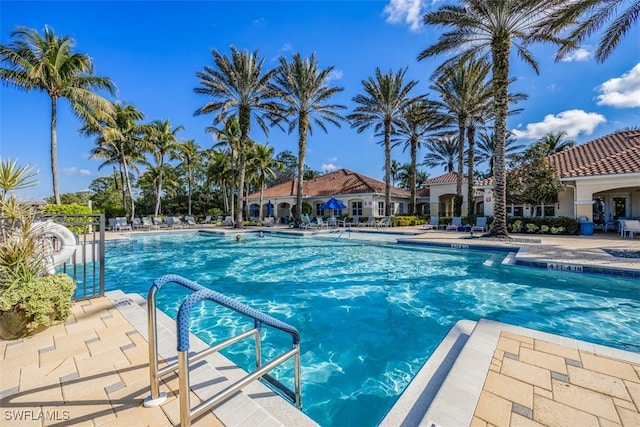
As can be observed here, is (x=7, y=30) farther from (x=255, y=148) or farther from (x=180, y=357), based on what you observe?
(x=180, y=357)

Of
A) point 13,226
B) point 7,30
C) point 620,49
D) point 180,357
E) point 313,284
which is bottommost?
point 313,284

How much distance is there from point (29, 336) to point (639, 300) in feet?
34.4

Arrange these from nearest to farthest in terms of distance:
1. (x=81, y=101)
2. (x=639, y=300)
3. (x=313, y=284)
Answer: (x=639, y=300)
(x=313, y=284)
(x=81, y=101)

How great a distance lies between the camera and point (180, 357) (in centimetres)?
167

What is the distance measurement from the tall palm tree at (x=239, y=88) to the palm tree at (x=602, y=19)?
1780 cm

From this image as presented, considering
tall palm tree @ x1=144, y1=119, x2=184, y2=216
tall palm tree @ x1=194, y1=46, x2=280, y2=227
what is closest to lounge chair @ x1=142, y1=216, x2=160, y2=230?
tall palm tree @ x1=144, y1=119, x2=184, y2=216

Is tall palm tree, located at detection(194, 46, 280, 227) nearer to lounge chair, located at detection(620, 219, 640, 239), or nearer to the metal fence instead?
the metal fence

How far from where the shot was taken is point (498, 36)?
43.3 ft

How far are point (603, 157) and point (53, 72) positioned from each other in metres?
34.0

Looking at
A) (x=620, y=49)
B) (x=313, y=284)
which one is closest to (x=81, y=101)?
(x=313, y=284)

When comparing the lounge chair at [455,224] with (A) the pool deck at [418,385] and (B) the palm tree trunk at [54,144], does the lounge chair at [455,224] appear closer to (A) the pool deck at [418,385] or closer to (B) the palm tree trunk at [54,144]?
(A) the pool deck at [418,385]

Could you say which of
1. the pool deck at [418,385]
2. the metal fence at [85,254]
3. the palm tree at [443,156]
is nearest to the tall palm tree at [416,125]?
the palm tree at [443,156]

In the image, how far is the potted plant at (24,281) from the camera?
3.24 meters

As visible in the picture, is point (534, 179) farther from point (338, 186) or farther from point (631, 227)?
point (338, 186)
